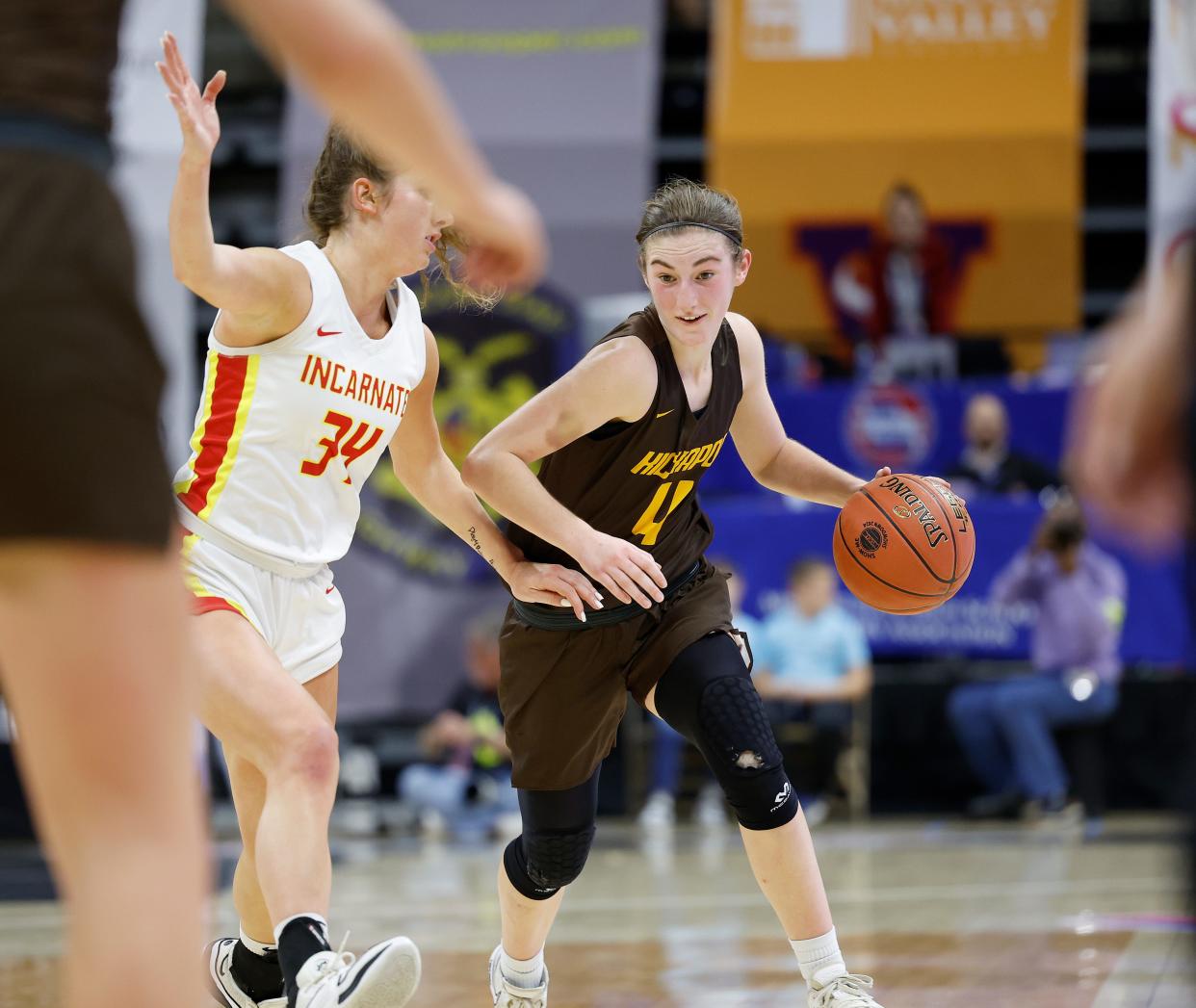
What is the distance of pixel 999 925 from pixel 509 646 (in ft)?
8.65

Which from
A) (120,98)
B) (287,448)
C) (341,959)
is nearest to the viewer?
(341,959)

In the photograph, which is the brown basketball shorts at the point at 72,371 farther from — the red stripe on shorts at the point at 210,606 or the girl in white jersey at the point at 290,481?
the red stripe on shorts at the point at 210,606

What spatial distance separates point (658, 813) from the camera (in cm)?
975

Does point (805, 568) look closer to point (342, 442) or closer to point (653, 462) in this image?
point (653, 462)

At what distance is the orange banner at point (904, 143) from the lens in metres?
10.3

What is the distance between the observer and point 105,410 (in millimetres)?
1693

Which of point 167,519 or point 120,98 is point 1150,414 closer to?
point 167,519

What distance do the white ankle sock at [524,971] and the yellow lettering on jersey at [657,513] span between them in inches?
41.7

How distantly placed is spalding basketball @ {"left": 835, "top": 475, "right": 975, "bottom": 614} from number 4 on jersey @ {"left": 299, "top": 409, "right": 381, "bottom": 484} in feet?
4.12

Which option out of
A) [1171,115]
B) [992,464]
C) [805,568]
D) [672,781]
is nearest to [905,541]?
[805,568]

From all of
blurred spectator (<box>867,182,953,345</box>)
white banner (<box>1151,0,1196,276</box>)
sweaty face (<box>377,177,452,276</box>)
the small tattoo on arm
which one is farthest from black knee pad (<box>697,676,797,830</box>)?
blurred spectator (<box>867,182,953,345</box>)

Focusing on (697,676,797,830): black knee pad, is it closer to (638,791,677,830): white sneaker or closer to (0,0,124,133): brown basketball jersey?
(0,0,124,133): brown basketball jersey

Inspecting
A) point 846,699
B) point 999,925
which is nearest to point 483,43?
point 846,699

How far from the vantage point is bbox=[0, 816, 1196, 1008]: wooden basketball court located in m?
4.64
